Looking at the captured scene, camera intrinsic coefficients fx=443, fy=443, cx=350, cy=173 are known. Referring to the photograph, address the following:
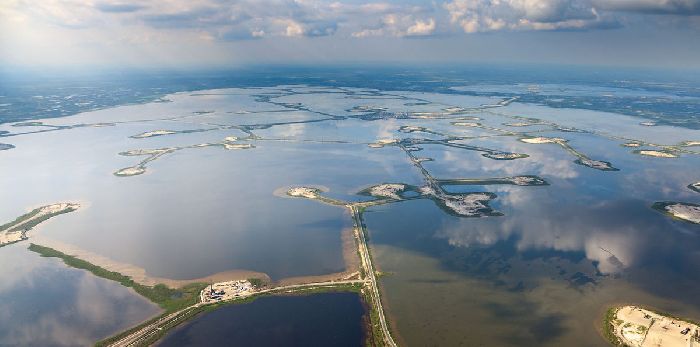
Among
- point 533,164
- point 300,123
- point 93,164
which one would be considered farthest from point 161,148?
point 533,164

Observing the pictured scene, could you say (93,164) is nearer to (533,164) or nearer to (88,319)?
(88,319)

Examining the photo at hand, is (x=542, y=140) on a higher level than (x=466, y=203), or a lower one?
higher

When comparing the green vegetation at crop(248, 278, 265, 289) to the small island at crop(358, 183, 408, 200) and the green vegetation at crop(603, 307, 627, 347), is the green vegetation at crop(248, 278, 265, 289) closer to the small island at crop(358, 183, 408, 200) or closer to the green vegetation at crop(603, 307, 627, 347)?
the small island at crop(358, 183, 408, 200)

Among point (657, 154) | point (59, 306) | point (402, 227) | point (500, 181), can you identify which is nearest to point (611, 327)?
point (402, 227)

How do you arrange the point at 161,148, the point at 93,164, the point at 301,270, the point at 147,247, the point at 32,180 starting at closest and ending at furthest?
the point at 301,270
the point at 147,247
the point at 32,180
the point at 93,164
the point at 161,148

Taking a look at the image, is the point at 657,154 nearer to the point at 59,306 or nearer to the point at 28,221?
the point at 59,306

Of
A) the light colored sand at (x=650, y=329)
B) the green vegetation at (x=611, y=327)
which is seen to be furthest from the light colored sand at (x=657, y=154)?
the green vegetation at (x=611, y=327)

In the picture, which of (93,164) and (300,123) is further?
(300,123)

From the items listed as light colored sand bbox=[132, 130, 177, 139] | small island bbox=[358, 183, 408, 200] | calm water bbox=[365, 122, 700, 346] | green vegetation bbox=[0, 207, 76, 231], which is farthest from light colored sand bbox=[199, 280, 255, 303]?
light colored sand bbox=[132, 130, 177, 139]

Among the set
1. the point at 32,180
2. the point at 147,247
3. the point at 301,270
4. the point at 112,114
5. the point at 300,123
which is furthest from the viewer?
the point at 112,114
